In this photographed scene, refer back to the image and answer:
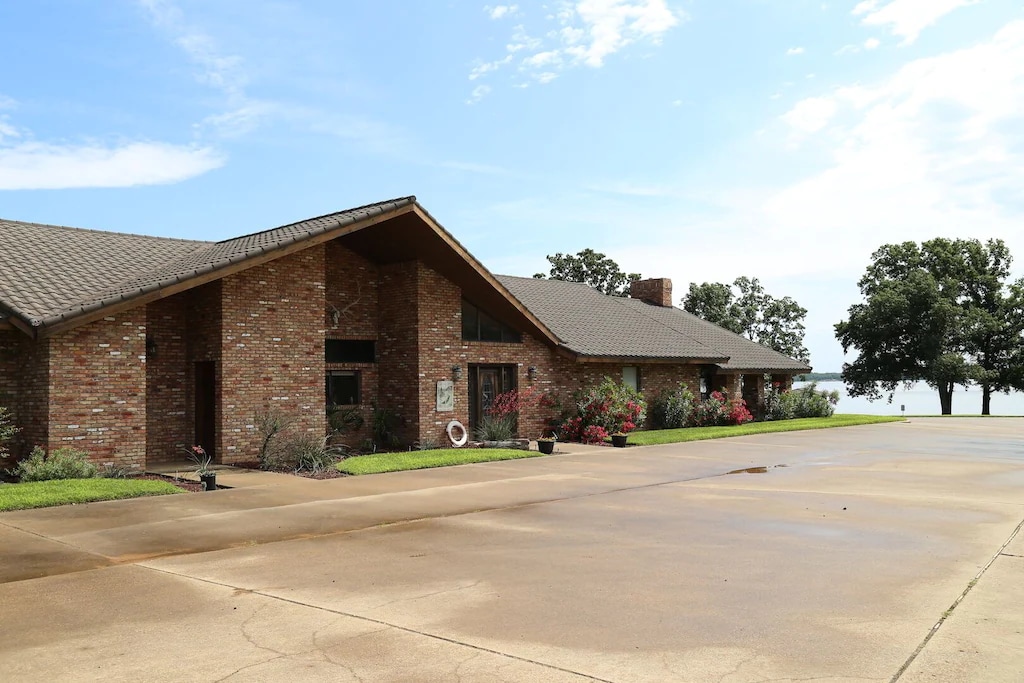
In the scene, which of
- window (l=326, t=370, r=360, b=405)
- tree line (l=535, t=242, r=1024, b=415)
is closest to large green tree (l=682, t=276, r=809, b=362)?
tree line (l=535, t=242, r=1024, b=415)

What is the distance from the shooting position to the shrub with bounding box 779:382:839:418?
3288 cm

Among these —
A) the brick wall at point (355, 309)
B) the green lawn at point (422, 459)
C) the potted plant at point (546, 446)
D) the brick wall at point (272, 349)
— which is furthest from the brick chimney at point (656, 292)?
the brick wall at point (272, 349)

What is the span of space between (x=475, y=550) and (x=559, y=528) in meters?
1.53

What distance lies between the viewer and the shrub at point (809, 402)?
32.9 meters

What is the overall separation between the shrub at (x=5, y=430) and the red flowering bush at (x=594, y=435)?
13314mm

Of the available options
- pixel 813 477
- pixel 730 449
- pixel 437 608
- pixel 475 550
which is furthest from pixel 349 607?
pixel 730 449

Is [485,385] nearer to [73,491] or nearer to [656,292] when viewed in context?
[73,491]

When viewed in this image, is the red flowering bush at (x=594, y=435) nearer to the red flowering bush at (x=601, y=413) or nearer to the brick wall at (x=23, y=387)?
the red flowering bush at (x=601, y=413)

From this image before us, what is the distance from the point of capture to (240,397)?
15.7 m

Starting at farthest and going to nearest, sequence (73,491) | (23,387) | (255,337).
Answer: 1. (255,337)
2. (23,387)
3. (73,491)

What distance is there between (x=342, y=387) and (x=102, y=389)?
21.0ft

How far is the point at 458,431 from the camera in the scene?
19.7m

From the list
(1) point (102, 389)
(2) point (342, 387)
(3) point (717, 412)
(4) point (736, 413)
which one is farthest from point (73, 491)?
(4) point (736, 413)

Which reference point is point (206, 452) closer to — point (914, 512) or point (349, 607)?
point (349, 607)
